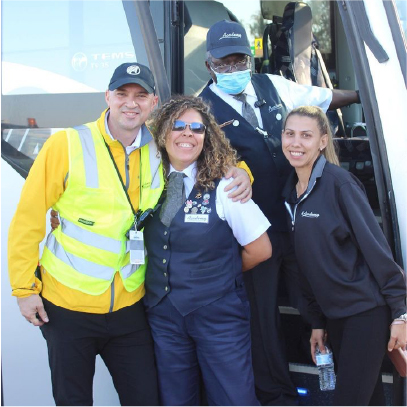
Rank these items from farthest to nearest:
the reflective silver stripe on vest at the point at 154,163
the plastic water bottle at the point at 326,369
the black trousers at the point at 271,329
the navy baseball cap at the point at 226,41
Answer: the black trousers at the point at 271,329, the navy baseball cap at the point at 226,41, the plastic water bottle at the point at 326,369, the reflective silver stripe on vest at the point at 154,163

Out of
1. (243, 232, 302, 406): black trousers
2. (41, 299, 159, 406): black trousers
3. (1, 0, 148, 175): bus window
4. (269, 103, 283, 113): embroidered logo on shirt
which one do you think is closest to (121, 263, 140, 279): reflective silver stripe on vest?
(41, 299, 159, 406): black trousers

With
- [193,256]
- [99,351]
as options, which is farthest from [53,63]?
[99,351]

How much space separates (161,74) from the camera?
86.0 inches

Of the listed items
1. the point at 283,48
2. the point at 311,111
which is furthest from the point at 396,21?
the point at 283,48

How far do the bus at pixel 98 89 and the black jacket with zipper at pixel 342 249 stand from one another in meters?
0.15

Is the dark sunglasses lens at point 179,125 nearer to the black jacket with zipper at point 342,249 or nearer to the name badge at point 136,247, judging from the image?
the name badge at point 136,247

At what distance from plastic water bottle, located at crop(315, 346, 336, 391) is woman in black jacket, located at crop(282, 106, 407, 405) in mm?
64

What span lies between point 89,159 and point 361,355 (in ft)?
4.09

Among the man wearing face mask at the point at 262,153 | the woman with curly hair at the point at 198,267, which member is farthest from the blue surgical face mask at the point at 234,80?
the woman with curly hair at the point at 198,267

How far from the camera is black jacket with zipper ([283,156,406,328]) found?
1856 mm

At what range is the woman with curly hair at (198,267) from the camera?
192 cm

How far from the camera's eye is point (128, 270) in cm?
192

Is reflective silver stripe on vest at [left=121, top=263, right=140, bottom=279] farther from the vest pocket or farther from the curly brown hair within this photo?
the curly brown hair

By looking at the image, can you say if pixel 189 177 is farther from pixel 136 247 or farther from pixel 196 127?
pixel 136 247
